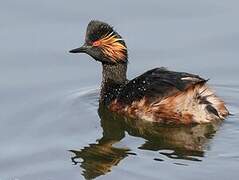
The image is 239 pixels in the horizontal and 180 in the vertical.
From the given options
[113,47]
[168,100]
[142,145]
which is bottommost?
[142,145]

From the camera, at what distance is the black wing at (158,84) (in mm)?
9701

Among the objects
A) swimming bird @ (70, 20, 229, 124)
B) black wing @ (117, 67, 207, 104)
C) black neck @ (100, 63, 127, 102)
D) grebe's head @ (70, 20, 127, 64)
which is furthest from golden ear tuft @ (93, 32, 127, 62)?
black wing @ (117, 67, 207, 104)

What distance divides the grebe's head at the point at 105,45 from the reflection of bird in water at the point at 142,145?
2.61 ft

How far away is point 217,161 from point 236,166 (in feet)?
0.76

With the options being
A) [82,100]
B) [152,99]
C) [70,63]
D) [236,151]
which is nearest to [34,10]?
[70,63]

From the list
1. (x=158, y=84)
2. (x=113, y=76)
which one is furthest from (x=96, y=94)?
(x=158, y=84)

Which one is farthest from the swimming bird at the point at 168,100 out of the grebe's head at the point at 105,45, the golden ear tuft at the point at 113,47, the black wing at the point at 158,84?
the golden ear tuft at the point at 113,47

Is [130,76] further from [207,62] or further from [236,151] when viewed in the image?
[236,151]

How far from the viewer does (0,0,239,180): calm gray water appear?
28.3ft

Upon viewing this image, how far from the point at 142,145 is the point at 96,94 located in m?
2.00

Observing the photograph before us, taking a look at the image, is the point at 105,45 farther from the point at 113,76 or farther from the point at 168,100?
the point at 168,100

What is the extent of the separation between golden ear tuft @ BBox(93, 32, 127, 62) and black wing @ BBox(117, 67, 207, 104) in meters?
0.74

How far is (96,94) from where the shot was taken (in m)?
11.1

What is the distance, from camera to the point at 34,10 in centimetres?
1271
